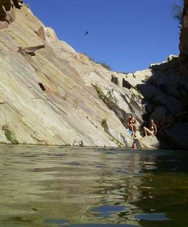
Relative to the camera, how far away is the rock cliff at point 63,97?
56.3ft

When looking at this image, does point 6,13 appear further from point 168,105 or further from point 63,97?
point 168,105

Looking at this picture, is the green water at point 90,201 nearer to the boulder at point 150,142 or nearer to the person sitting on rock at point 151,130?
the boulder at point 150,142

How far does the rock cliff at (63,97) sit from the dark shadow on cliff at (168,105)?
3.1 inches

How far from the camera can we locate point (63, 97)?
74.2 feet

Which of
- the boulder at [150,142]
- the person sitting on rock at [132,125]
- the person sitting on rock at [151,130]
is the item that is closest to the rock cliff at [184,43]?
the person sitting on rock at [151,130]

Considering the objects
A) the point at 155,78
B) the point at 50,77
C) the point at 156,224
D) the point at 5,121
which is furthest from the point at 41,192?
the point at 155,78

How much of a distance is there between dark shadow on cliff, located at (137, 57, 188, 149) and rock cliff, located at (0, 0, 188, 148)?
78 mm

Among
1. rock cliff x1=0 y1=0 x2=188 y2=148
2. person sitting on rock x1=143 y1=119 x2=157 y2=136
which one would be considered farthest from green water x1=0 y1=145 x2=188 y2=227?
person sitting on rock x1=143 y1=119 x2=157 y2=136

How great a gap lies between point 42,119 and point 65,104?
12.5 feet

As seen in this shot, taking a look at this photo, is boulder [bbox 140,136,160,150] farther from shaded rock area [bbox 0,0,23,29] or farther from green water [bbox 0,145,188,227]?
green water [bbox 0,145,188,227]

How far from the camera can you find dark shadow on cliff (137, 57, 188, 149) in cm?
2934

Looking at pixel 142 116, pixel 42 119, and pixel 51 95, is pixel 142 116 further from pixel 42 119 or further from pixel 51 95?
pixel 42 119

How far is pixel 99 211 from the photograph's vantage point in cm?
337

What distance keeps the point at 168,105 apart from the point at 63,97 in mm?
14027
